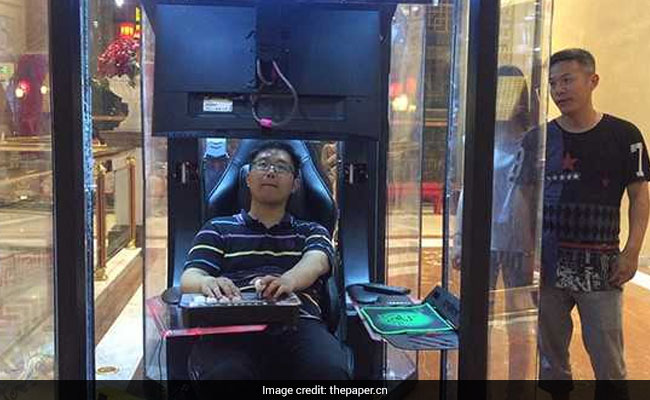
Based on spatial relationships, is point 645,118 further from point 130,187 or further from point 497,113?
point 497,113

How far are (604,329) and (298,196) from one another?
1.13m

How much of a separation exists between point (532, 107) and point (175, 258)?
4.65 feet

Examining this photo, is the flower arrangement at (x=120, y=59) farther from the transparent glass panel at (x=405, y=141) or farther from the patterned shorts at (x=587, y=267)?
the patterned shorts at (x=587, y=267)

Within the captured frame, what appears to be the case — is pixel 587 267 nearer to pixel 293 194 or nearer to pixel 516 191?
pixel 516 191

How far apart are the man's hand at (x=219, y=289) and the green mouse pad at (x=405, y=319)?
0.34m

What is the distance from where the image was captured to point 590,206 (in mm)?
2357

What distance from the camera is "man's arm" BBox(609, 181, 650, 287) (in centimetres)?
237

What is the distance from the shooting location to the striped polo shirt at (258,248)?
2162mm

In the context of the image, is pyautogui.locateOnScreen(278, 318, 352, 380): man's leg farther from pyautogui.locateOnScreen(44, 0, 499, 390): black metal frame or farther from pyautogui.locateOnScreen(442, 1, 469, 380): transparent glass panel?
pyautogui.locateOnScreen(44, 0, 499, 390): black metal frame

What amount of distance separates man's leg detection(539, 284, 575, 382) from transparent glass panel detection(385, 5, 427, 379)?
0.65 m

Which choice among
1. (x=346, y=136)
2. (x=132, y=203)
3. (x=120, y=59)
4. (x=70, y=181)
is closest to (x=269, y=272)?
(x=346, y=136)

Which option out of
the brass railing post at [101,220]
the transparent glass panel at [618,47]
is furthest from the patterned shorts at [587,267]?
the transparent glass panel at [618,47]

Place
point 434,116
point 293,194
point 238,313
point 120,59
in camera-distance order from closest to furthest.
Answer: point 238,313, point 293,194, point 434,116, point 120,59

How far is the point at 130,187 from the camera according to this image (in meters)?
5.63
